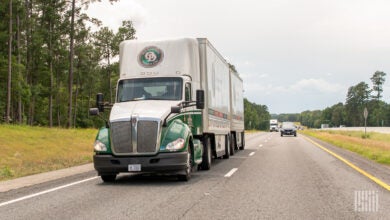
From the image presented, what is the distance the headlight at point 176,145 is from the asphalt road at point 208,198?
0.81 metres

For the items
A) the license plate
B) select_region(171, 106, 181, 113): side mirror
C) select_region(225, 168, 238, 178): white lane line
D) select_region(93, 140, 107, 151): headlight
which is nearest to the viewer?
the license plate

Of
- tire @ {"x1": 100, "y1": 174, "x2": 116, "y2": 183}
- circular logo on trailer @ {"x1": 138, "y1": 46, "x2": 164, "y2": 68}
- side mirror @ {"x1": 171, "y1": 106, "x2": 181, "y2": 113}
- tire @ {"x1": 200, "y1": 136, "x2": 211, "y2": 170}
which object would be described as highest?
circular logo on trailer @ {"x1": 138, "y1": 46, "x2": 164, "y2": 68}

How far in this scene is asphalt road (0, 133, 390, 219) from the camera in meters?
6.29

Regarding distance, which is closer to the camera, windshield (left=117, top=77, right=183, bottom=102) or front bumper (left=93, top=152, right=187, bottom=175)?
front bumper (left=93, top=152, right=187, bottom=175)

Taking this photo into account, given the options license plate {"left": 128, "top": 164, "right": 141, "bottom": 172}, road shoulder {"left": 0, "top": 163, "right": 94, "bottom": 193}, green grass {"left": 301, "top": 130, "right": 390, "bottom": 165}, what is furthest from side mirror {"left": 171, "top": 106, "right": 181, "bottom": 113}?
green grass {"left": 301, "top": 130, "right": 390, "bottom": 165}

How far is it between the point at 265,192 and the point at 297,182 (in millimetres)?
1779

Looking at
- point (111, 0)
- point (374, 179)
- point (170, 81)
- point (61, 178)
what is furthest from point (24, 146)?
point (111, 0)

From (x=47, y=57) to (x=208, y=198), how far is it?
41.5 meters

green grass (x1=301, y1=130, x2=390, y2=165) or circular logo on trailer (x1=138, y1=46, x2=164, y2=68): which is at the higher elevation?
circular logo on trailer (x1=138, y1=46, x2=164, y2=68)

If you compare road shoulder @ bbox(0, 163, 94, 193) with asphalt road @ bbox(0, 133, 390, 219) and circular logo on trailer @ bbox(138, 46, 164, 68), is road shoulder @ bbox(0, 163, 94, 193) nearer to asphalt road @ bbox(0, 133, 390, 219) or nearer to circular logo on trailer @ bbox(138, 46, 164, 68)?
asphalt road @ bbox(0, 133, 390, 219)

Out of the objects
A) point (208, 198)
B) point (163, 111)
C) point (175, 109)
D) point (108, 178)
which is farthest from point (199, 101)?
point (208, 198)

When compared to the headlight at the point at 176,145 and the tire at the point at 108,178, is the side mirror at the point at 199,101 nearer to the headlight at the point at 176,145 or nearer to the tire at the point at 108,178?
the headlight at the point at 176,145

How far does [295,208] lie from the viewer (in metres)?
6.67

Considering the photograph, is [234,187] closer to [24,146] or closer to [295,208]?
[295,208]
